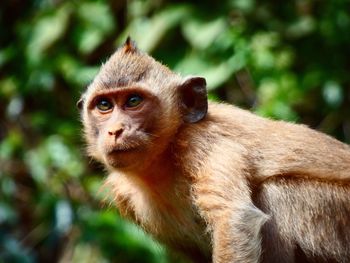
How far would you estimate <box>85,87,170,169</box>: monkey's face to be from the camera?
21.2 feet

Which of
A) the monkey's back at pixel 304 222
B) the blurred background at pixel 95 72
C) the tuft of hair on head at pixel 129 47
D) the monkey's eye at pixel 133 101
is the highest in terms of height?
the tuft of hair on head at pixel 129 47

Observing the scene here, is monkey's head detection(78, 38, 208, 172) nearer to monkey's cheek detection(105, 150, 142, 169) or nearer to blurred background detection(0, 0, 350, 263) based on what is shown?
monkey's cheek detection(105, 150, 142, 169)

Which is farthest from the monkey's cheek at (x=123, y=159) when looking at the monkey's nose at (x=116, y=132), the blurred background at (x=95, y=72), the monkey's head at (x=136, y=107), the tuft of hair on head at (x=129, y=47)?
the blurred background at (x=95, y=72)

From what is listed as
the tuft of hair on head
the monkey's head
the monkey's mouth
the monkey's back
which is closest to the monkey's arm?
the monkey's back

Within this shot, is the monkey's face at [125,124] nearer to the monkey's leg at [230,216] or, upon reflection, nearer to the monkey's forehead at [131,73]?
the monkey's forehead at [131,73]

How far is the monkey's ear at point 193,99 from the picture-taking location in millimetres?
6727

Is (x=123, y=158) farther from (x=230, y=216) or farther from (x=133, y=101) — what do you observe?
(x=230, y=216)

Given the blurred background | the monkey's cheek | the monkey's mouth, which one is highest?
the monkey's mouth

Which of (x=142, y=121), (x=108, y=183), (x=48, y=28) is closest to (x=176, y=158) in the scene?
(x=142, y=121)

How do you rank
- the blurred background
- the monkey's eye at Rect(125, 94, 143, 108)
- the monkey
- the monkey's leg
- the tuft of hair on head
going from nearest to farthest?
the monkey's leg, the monkey, the monkey's eye at Rect(125, 94, 143, 108), the tuft of hair on head, the blurred background

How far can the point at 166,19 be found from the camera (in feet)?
36.4

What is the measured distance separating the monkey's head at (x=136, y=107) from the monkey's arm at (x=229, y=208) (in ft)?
1.44

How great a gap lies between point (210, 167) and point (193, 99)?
0.63m

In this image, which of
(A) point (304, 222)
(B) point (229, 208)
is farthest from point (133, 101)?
(A) point (304, 222)
